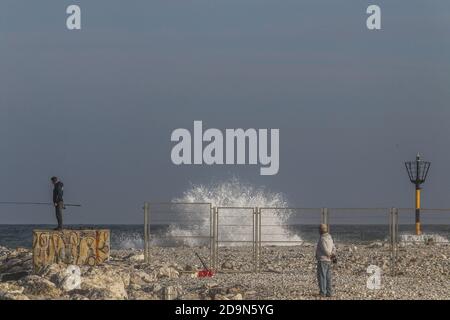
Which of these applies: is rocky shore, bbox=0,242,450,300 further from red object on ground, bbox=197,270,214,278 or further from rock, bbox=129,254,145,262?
red object on ground, bbox=197,270,214,278

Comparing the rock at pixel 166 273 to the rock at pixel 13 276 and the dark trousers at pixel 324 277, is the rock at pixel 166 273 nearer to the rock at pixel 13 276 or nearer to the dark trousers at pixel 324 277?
the rock at pixel 13 276

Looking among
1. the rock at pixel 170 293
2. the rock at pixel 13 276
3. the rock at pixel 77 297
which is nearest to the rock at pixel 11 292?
the rock at pixel 77 297

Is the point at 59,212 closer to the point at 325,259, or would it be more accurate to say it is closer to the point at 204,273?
the point at 204,273

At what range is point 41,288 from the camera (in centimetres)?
2242

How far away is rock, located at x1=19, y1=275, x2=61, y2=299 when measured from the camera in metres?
22.1

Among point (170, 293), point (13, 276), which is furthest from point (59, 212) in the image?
point (170, 293)

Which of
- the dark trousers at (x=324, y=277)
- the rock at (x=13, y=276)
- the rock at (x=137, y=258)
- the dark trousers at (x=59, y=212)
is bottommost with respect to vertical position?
the rock at (x=13, y=276)

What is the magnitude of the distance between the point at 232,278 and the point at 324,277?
447 cm

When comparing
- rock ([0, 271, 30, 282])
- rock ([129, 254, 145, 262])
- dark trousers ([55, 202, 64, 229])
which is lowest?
rock ([0, 271, 30, 282])

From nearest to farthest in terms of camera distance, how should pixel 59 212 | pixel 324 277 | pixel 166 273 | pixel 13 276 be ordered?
1. pixel 324 277
2. pixel 166 273
3. pixel 13 276
4. pixel 59 212

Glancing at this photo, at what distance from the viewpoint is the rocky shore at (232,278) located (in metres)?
22.2

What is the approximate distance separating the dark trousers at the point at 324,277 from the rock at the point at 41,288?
15.8 feet

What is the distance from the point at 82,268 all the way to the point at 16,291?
13.1 ft

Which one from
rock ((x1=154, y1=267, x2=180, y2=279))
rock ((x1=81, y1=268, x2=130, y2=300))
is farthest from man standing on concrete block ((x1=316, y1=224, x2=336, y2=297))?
rock ((x1=154, y1=267, x2=180, y2=279))
